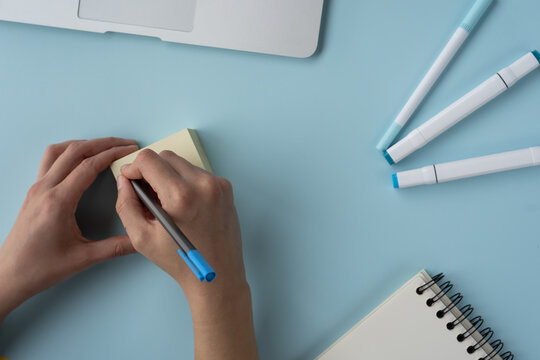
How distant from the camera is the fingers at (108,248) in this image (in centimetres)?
65

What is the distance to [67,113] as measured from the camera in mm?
694

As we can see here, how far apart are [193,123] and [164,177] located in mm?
179

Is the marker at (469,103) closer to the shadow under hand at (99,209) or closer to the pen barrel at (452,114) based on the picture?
the pen barrel at (452,114)

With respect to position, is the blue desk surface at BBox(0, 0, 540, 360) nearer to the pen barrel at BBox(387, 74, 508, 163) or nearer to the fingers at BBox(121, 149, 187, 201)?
the pen barrel at BBox(387, 74, 508, 163)

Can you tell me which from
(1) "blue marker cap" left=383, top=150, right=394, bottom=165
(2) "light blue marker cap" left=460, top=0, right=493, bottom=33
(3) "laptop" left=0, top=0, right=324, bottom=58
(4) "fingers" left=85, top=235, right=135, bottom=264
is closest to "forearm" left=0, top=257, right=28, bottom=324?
(4) "fingers" left=85, top=235, right=135, bottom=264

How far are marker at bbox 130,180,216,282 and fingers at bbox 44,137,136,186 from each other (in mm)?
128

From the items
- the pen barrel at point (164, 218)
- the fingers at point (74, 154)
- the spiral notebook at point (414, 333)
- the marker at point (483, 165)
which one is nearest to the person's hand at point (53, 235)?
the fingers at point (74, 154)

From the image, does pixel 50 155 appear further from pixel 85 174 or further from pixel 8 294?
pixel 8 294

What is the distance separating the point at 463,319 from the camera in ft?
2.16

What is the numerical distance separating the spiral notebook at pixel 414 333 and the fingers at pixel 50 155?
1.60ft

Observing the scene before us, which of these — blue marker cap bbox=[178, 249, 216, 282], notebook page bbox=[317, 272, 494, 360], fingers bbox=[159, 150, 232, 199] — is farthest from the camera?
notebook page bbox=[317, 272, 494, 360]

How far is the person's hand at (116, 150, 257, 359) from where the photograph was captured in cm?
54

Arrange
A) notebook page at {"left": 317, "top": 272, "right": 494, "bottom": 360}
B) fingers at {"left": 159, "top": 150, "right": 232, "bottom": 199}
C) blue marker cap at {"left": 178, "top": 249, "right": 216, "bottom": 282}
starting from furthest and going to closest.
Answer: notebook page at {"left": 317, "top": 272, "right": 494, "bottom": 360} < fingers at {"left": 159, "top": 150, "right": 232, "bottom": 199} < blue marker cap at {"left": 178, "top": 249, "right": 216, "bottom": 282}

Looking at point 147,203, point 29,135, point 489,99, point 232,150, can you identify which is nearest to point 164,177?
point 147,203
